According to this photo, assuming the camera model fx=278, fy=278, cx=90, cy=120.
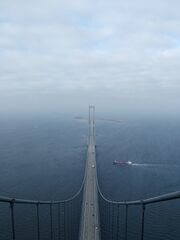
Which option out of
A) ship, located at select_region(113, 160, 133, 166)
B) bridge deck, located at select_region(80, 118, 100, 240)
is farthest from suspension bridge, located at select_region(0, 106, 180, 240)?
ship, located at select_region(113, 160, 133, 166)

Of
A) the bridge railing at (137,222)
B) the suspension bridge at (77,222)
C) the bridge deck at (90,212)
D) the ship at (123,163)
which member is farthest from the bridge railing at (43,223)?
the ship at (123,163)

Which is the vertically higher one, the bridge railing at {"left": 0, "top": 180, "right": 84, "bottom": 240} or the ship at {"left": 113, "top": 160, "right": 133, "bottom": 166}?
the bridge railing at {"left": 0, "top": 180, "right": 84, "bottom": 240}

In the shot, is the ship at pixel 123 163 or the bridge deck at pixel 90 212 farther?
the ship at pixel 123 163

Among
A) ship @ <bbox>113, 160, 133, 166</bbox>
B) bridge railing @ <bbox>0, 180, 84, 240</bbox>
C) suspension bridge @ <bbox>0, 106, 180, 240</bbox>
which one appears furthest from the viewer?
ship @ <bbox>113, 160, 133, 166</bbox>

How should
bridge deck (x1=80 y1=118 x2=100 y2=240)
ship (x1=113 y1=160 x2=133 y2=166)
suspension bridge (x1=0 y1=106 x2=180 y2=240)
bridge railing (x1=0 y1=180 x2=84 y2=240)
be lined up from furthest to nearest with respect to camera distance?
1. ship (x1=113 y1=160 x2=133 y2=166)
2. bridge railing (x1=0 y1=180 x2=84 y2=240)
3. suspension bridge (x1=0 y1=106 x2=180 y2=240)
4. bridge deck (x1=80 y1=118 x2=100 y2=240)

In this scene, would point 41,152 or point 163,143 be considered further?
point 163,143

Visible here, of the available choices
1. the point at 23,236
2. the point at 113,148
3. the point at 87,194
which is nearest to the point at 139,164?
the point at 113,148

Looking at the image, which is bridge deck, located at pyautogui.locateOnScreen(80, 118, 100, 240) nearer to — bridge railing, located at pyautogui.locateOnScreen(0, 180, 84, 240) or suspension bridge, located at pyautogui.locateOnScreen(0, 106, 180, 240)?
suspension bridge, located at pyautogui.locateOnScreen(0, 106, 180, 240)

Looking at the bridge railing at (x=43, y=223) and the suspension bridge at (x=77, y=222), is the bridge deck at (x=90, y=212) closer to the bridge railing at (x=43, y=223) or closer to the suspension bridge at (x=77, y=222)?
the suspension bridge at (x=77, y=222)

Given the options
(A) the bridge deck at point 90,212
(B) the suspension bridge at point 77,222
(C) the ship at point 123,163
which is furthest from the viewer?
(C) the ship at point 123,163

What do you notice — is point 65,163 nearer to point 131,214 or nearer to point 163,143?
point 131,214

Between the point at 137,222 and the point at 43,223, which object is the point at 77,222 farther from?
the point at 137,222
